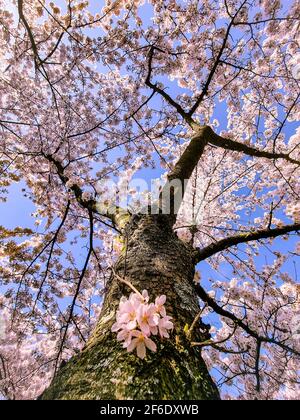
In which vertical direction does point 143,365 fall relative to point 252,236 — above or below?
below

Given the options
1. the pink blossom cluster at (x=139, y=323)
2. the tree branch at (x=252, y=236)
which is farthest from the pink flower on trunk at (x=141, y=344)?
the tree branch at (x=252, y=236)

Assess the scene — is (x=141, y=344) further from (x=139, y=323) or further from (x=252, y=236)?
(x=252, y=236)

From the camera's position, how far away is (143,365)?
1.16m

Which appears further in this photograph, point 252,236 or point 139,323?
point 252,236

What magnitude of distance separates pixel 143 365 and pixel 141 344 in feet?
0.32

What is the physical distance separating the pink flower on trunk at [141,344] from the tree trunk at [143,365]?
78 mm

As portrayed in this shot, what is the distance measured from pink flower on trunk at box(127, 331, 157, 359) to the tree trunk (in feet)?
0.26

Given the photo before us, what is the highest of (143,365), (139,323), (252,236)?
(252,236)

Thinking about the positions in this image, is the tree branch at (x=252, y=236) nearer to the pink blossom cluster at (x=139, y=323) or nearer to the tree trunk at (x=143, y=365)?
the tree trunk at (x=143, y=365)

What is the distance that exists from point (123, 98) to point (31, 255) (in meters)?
4.58

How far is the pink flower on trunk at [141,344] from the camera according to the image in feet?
3.66

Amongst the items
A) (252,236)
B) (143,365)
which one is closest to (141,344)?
(143,365)
